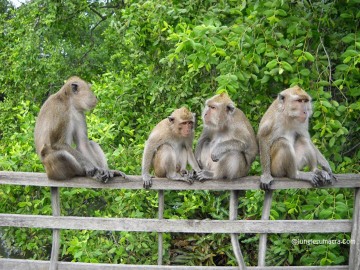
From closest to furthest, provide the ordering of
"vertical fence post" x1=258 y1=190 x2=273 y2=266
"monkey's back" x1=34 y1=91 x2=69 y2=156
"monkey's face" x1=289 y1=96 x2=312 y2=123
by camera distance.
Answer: "vertical fence post" x1=258 y1=190 x2=273 y2=266
"monkey's face" x1=289 y1=96 x2=312 y2=123
"monkey's back" x1=34 y1=91 x2=69 y2=156

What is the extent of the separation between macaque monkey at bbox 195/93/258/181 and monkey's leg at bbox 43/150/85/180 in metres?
1.13

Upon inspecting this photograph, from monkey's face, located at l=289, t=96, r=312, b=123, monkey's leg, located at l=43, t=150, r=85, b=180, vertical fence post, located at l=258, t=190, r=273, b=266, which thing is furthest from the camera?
monkey's face, located at l=289, t=96, r=312, b=123

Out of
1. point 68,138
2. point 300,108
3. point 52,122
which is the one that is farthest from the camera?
point 68,138

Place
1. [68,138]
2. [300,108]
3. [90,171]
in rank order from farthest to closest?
1. [68,138]
2. [90,171]
3. [300,108]

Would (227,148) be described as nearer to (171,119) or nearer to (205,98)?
(171,119)

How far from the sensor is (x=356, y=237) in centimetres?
532

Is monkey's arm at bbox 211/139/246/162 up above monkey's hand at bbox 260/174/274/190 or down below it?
above

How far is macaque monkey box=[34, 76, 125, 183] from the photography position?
561cm

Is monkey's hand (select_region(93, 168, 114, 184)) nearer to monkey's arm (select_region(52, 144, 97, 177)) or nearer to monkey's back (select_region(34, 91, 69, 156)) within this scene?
monkey's arm (select_region(52, 144, 97, 177))

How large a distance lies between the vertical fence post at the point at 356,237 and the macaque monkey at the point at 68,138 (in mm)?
2065

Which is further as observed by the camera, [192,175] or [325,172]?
[192,175]

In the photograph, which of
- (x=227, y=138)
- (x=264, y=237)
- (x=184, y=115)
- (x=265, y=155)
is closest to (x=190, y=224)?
(x=264, y=237)

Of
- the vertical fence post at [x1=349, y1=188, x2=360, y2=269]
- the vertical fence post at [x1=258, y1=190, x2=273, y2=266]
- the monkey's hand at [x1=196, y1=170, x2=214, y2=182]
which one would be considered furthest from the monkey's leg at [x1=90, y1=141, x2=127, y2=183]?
the vertical fence post at [x1=349, y1=188, x2=360, y2=269]

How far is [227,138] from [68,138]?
153cm
